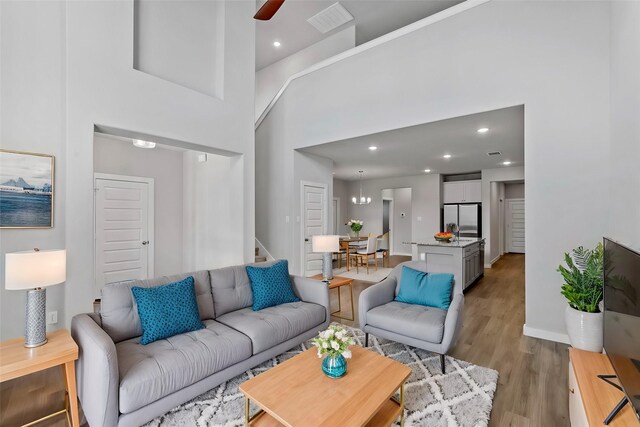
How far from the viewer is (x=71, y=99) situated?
2.90 m

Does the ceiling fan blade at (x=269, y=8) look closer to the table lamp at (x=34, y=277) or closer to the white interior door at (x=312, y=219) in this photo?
the table lamp at (x=34, y=277)

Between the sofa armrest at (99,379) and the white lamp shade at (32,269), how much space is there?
429 millimetres

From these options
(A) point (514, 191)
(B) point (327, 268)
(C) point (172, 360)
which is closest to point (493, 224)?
(A) point (514, 191)

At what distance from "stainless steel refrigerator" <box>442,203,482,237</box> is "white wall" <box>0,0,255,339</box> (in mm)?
7093

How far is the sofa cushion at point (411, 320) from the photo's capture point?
245cm

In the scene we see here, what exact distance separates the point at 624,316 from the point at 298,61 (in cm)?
737

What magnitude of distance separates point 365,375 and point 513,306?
359cm

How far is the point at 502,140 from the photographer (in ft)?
16.0

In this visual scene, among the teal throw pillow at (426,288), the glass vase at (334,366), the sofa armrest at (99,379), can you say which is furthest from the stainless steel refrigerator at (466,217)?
the sofa armrest at (99,379)

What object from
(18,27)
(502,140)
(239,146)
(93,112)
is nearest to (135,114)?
(93,112)

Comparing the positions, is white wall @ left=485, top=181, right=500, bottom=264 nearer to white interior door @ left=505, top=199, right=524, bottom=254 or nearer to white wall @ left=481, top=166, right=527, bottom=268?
white wall @ left=481, top=166, right=527, bottom=268

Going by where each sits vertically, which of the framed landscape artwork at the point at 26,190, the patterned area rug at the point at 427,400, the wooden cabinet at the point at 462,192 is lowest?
the patterned area rug at the point at 427,400

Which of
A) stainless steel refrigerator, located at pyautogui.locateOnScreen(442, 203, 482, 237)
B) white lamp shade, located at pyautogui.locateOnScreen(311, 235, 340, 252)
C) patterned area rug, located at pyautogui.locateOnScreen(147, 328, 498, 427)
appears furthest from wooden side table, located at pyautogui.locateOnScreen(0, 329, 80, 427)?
stainless steel refrigerator, located at pyautogui.locateOnScreen(442, 203, 482, 237)

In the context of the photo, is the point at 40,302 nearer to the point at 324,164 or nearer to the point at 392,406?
the point at 392,406
